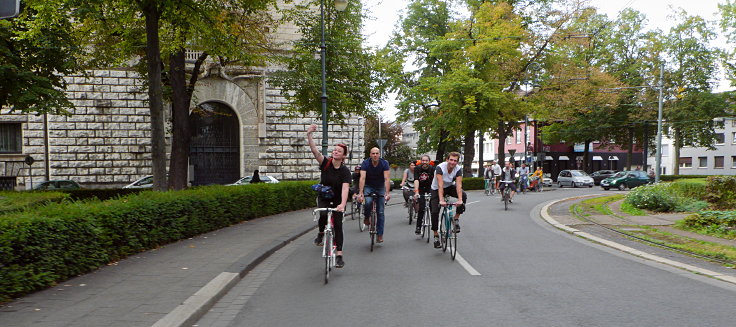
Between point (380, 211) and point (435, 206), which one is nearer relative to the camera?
point (435, 206)

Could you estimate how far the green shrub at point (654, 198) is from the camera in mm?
15867

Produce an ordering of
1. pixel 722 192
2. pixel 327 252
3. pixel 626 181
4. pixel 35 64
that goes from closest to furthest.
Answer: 1. pixel 327 252
2. pixel 722 192
3. pixel 35 64
4. pixel 626 181

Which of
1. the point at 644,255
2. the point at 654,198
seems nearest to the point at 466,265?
the point at 644,255

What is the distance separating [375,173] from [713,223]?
7289 mm

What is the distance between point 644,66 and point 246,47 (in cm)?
3708

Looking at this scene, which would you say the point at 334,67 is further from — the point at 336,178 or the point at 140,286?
the point at 140,286

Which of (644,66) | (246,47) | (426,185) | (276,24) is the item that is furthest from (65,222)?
(644,66)

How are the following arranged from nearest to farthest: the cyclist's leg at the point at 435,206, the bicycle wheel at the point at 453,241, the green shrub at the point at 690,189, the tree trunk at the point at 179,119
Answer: the bicycle wheel at the point at 453,241, the cyclist's leg at the point at 435,206, the green shrub at the point at 690,189, the tree trunk at the point at 179,119

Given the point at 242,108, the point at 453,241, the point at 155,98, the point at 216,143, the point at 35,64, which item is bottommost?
the point at 453,241

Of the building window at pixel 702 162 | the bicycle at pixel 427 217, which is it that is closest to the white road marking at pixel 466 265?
the bicycle at pixel 427 217

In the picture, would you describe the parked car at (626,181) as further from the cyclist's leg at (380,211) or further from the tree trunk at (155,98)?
the tree trunk at (155,98)

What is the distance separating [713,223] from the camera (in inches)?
471

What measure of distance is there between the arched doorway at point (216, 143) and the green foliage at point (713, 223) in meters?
22.3

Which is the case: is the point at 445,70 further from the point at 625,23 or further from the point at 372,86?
the point at 625,23
